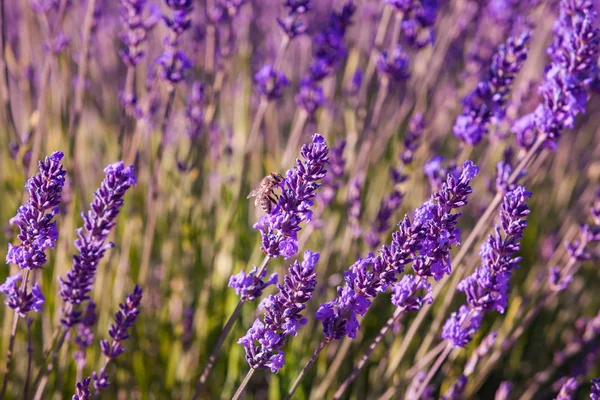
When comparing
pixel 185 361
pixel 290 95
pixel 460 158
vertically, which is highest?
pixel 290 95

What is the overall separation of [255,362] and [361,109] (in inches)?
68.2

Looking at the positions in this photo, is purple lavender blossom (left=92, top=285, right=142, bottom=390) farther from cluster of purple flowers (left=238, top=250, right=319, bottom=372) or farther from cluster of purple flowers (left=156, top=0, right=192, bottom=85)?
cluster of purple flowers (left=156, top=0, right=192, bottom=85)

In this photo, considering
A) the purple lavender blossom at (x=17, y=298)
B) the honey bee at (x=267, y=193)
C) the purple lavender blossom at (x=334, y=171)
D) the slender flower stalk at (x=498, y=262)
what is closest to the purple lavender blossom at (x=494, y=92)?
the purple lavender blossom at (x=334, y=171)

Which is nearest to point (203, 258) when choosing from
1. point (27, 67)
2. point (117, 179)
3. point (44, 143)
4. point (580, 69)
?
point (44, 143)

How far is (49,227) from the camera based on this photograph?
142cm

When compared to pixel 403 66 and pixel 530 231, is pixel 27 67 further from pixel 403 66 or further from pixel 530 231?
pixel 530 231

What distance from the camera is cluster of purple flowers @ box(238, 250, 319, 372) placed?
1.37 meters

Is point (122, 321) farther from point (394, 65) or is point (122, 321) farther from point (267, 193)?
point (394, 65)

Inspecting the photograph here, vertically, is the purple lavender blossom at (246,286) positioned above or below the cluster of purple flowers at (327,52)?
below

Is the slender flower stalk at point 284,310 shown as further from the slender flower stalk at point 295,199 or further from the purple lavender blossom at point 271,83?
the purple lavender blossom at point 271,83

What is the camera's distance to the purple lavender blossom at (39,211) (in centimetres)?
134

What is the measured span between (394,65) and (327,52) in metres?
0.36

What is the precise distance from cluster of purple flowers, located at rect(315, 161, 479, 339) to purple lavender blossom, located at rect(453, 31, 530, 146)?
76 cm

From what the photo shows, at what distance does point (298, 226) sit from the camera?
1370 mm
